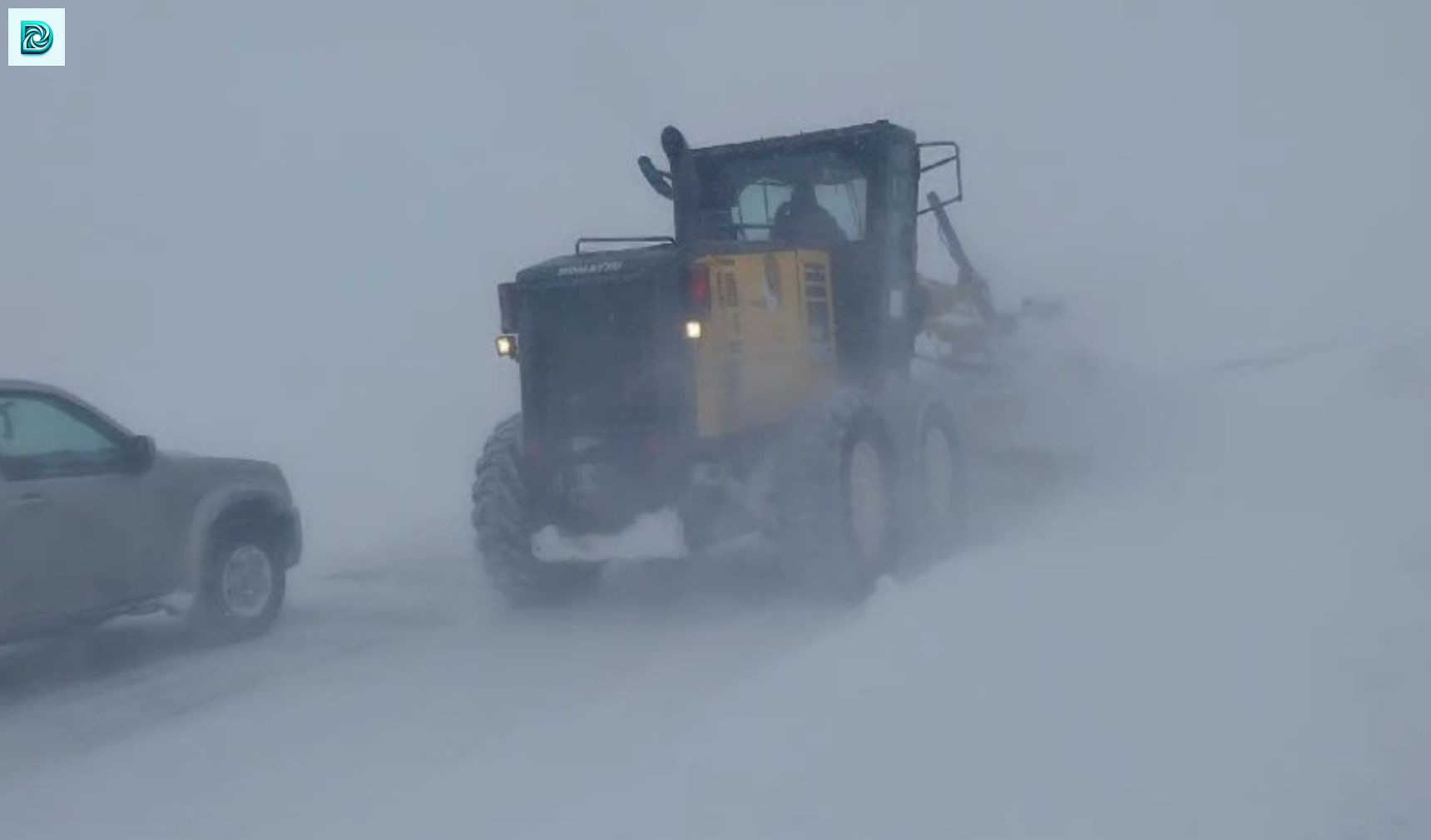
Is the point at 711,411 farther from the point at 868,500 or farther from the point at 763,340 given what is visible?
the point at 868,500

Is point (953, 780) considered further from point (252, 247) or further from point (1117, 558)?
point (252, 247)

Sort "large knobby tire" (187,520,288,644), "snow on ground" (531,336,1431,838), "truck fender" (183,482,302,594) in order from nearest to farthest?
"snow on ground" (531,336,1431,838)
"truck fender" (183,482,302,594)
"large knobby tire" (187,520,288,644)

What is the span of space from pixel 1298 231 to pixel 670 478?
15.4 m

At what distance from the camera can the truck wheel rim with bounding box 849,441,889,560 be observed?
420 inches

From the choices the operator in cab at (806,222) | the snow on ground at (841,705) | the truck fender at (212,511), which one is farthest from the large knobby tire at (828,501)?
the truck fender at (212,511)

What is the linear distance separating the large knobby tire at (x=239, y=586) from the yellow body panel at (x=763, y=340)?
2790 millimetres

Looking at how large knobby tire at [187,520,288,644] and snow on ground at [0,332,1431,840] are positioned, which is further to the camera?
large knobby tire at [187,520,288,644]

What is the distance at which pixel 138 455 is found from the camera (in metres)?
9.55

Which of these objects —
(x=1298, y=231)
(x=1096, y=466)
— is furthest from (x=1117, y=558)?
(x=1298, y=231)

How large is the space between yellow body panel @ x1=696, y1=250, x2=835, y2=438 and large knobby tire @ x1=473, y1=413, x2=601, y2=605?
4.38ft

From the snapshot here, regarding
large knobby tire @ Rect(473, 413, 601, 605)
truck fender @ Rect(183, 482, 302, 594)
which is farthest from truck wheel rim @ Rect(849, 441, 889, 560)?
truck fender @ Rect(183, 482, 302, 594)

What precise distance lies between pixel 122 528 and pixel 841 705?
4.45m

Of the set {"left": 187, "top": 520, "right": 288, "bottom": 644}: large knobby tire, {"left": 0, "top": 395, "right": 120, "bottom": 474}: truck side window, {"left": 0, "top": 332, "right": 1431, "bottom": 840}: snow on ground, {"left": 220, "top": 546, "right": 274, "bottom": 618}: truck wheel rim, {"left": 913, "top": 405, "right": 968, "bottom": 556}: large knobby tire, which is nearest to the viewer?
{"left": 0, "top": 332, "right": 1431, "bottom": 840}: snow on ground

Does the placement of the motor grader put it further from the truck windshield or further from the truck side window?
the truck side window
